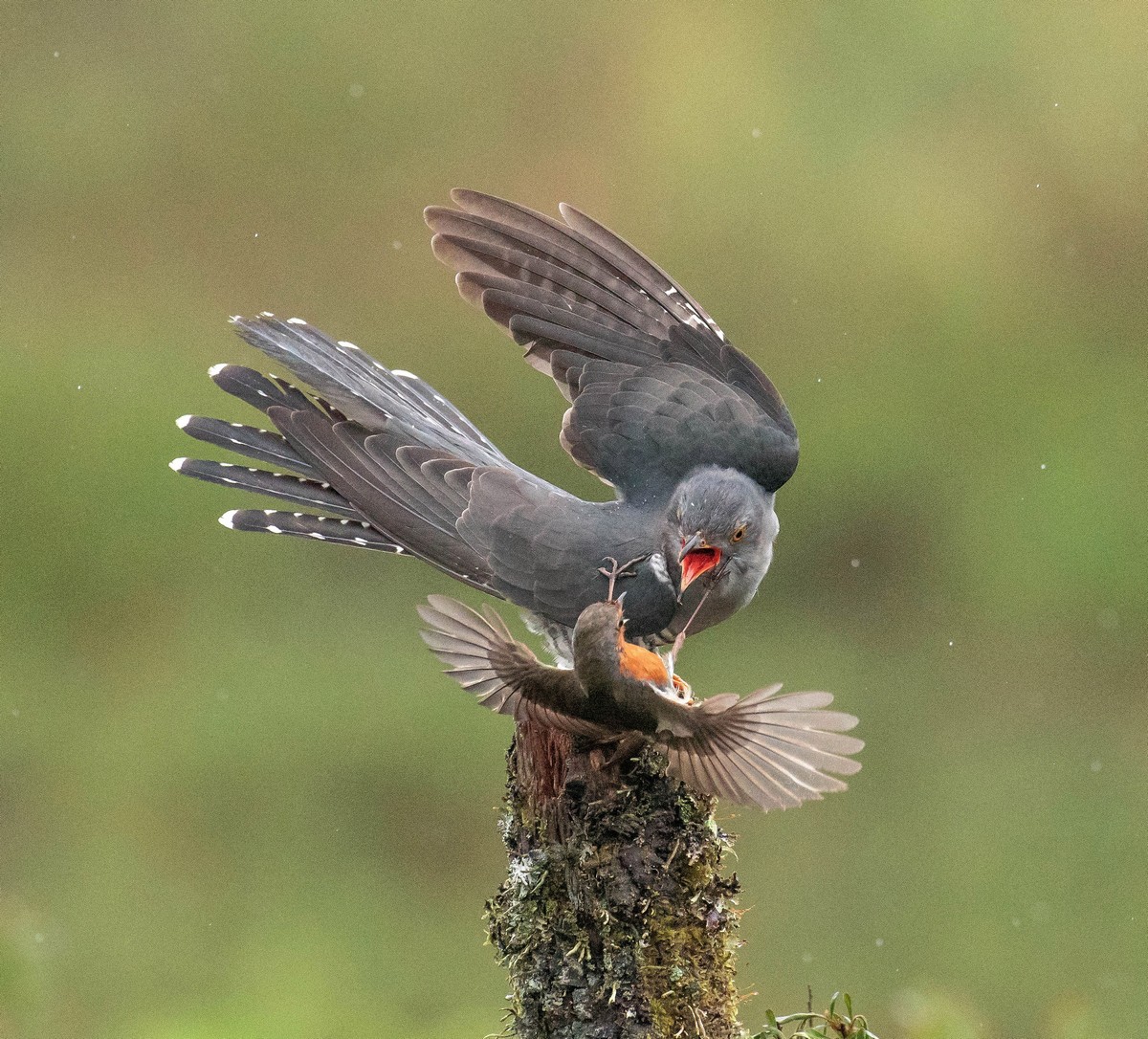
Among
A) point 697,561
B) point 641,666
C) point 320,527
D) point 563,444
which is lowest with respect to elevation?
point 641,666

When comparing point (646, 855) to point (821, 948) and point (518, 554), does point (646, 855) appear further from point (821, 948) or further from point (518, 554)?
point (821, 948)

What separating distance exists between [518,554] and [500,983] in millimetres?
3782

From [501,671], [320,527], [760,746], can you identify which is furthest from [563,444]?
[760,746]

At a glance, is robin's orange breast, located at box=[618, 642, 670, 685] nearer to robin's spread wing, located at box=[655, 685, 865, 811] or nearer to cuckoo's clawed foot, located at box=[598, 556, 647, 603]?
robin's spread wing, located at box=[655, 685, 865, 811]

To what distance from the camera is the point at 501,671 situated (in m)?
2.49

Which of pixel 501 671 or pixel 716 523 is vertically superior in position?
pixel 716 523

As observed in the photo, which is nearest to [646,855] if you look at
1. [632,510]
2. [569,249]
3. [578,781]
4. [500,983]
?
[578,781]

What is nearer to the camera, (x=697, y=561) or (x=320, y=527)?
(x=697, y=561)

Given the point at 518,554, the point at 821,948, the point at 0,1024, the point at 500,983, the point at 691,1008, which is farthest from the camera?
the point at 500,983

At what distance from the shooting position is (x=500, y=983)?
6270 mm

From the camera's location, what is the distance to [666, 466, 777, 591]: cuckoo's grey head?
2.98 m

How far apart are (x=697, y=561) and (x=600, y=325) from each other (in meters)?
0.65

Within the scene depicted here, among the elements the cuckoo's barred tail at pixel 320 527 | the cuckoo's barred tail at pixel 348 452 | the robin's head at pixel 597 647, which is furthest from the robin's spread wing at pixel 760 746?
the cuckoo's barred tail at pixel 320 527

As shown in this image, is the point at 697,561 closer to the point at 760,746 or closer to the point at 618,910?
the point at 760,746
